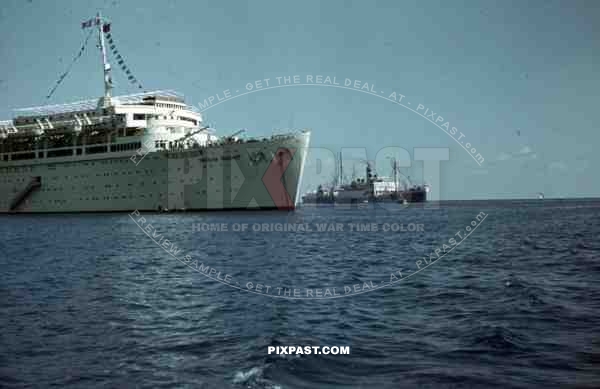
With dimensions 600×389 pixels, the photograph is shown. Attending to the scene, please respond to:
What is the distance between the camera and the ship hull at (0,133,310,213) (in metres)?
51.0

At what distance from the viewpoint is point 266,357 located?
727 cm

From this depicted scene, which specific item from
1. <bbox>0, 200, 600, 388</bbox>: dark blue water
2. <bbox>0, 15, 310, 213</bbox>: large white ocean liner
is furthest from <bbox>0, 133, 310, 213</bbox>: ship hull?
<bbox>0, 200, 600, 388</bbox>: dark blue water

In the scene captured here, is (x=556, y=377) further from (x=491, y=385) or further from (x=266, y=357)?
(x=266, y=357)

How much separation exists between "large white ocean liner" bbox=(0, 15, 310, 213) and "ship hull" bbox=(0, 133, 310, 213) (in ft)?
0.33

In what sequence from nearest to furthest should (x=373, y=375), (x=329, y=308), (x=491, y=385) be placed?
1. (x=491, y=385)
2. (x=373, y=375)
3. (x=329, y=308)

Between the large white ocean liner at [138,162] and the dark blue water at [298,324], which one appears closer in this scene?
the dark blue water at [298,324]

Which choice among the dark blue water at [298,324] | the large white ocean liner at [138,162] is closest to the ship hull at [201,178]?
the large white ocean liner at [138,162]

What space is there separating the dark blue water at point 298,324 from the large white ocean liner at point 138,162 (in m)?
33.1

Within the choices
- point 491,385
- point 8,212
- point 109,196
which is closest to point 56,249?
point 491,385

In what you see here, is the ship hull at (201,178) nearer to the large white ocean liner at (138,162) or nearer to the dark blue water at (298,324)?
the large white ocean liner at (138,162)

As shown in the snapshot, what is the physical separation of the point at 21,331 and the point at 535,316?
9096 millimetres

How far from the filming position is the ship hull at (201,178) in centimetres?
5100

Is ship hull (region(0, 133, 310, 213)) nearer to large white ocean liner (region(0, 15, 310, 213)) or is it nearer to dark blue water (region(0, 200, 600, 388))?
large white ocean liner (region(0, 15, 310, 213))

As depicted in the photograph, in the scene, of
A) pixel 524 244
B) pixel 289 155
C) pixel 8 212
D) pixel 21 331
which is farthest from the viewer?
pixel 8 212
